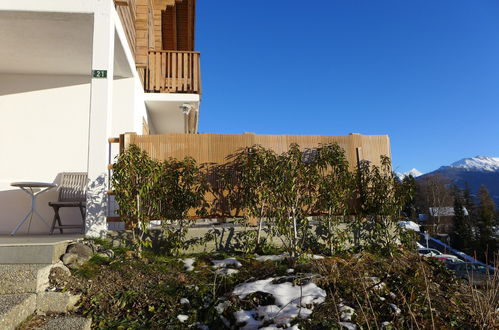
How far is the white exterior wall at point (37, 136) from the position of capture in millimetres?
6262

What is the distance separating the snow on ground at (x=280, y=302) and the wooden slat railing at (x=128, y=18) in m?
4.36

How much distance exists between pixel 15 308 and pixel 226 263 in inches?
79.7

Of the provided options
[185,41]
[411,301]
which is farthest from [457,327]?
[185,41]

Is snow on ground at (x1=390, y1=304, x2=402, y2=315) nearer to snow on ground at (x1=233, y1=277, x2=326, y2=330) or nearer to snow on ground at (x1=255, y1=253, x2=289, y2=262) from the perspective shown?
snow on ground at (x1=233, y1=277, x2=326, y2=330)

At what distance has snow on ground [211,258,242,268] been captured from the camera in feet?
12.9

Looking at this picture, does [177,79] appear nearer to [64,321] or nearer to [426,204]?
[64,321]

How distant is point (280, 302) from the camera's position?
302cm

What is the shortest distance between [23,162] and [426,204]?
60.0 meters

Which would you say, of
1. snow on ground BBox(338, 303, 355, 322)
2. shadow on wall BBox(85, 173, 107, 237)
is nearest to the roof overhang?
shadow on wall BBox(85, 173, 107, 237)

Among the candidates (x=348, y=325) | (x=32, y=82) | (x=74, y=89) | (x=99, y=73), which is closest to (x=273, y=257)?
(x=348, y=325)

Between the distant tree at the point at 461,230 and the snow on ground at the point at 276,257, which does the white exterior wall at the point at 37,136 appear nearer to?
the snow on ground at the point at 276,257

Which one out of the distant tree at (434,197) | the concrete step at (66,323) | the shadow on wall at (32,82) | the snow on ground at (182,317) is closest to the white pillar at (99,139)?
the concrete step at (66,323)

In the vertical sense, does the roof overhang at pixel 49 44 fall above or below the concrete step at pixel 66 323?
above

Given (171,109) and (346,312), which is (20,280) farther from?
(171,109)
